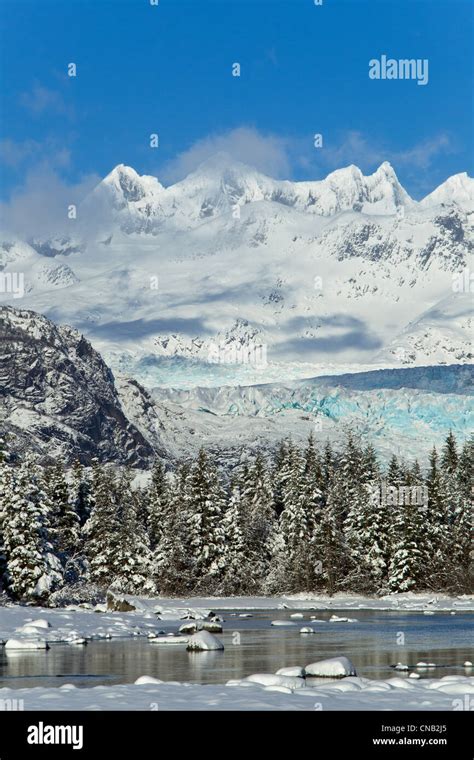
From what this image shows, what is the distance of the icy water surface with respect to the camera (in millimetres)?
29500

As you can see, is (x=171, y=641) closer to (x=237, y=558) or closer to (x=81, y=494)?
(x=237, y=558)

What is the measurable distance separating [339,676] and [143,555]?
5509 centimetres

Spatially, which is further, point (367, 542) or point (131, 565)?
point (367, 542)

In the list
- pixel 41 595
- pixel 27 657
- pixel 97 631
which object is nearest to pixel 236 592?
pixel 41 595

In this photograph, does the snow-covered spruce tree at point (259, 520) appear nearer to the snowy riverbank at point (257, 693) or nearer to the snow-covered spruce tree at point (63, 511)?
the snow-covered spruce tree at point (63, 511)

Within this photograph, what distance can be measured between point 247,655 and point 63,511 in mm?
49546

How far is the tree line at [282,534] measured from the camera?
8031 centimetres

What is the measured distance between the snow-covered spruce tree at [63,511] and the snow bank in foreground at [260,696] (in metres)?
56.5

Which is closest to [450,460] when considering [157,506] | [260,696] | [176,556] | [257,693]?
[157,506]

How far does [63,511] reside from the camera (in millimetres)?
83812

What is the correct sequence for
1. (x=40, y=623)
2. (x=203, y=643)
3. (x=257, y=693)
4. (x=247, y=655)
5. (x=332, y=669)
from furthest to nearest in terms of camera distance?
1. (x=40, y=623)
2. (x=203, y=643)
3. (x=247, y=655)
4. (x=332, y=669)
5. (x=257, y=693)

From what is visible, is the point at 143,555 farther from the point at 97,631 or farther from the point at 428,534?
the point at 97,631

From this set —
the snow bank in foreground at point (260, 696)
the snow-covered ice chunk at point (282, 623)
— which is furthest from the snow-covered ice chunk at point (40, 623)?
the snow bank in foreground at point (260, 696)

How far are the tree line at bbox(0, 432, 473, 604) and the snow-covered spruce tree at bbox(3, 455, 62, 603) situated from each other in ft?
33.7
